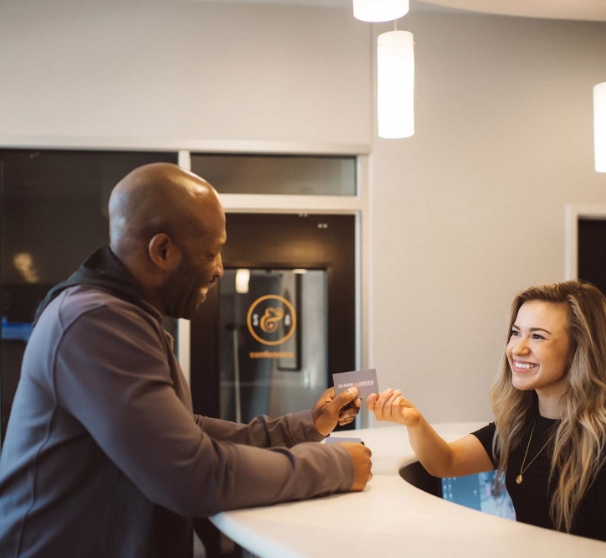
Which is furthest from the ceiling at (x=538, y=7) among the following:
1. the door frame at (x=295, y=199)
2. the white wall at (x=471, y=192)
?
the door frame at (x=295, y=199)

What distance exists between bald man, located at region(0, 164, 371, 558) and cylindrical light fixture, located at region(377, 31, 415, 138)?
139 cm

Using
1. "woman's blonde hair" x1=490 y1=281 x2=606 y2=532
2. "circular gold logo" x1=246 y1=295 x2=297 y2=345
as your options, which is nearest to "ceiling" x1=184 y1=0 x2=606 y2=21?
"woman's blonde hair" x1=490 y1=281 x2=606 y2=532

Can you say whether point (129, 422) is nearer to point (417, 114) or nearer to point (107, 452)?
point (107, 452)

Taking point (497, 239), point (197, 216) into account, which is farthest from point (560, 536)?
point (497, 239)

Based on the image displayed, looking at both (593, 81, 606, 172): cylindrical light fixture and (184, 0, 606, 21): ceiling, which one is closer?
(593, 81, 606, 172): cylindrical light fixture

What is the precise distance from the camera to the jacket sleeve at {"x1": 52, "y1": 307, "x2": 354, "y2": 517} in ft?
3.76

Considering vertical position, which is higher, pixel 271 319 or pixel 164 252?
pixel 164 252

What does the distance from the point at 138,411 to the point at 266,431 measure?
2.05ft

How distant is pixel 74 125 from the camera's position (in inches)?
152

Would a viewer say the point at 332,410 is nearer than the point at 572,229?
Yes

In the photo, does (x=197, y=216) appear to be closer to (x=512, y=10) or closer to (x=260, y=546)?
(x=260, y=546)

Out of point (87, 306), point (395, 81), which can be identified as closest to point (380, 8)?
point (395, 81)

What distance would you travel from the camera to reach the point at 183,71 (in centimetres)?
394

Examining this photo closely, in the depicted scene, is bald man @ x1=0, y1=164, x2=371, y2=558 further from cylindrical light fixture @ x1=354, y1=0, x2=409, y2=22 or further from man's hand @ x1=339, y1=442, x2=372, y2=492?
cylindrical light fixture @ x1=354, y1=0, x2=409, y2=22
